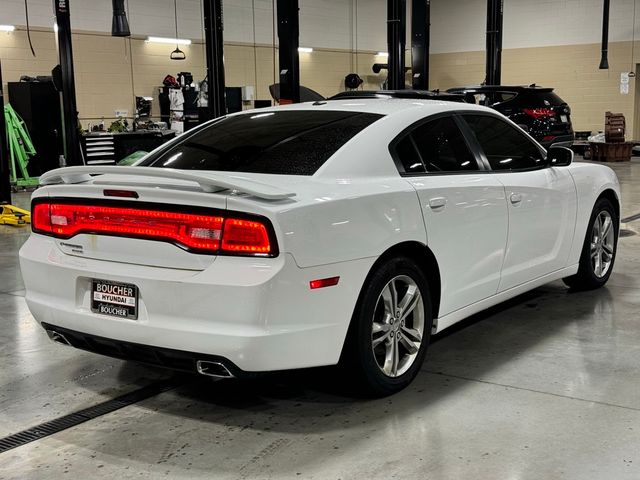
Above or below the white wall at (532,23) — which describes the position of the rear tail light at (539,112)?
below

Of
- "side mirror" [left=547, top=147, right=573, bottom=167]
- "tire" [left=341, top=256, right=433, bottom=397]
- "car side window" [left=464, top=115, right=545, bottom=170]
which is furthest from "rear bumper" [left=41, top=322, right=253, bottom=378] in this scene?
"side mirror" [left=547, top=147, right=573, bottom=167]

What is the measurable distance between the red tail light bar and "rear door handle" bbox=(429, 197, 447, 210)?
3.31ft

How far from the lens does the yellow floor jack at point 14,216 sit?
29.7ft

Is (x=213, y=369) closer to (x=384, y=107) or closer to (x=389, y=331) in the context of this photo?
(x=389, y=331)

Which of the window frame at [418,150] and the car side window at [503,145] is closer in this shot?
the window frame at [418,150]

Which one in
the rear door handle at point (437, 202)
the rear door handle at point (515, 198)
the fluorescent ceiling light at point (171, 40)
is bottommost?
the rear door handle at point (515, 198)

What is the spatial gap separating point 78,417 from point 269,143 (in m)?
1.51

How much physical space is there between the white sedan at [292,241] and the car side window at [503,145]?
0.02 m

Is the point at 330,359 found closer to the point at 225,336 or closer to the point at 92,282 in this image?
the point at 225,336

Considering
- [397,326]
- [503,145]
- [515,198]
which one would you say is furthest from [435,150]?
[397,326]

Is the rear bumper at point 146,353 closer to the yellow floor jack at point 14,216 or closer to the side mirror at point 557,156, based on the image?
the side mirror at point 557,156

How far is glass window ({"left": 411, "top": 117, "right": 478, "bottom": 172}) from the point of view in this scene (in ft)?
12.2

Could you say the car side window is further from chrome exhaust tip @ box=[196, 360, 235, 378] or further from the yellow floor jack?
the yellow floor jack

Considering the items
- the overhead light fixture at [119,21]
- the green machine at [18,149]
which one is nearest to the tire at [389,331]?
the overhead light fixture at [119,21]
